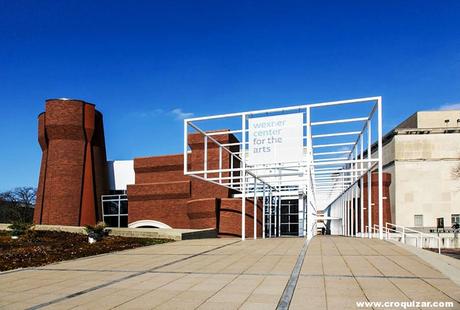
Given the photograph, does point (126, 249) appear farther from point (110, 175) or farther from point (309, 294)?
point (110, 175)

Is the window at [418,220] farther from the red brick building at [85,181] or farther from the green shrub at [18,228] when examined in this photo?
the green shrub at [18,228]

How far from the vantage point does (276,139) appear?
63.4ft

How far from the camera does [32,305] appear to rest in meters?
6.91

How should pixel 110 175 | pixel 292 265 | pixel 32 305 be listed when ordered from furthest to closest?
pixel 110 175, pixel 292 265, pixel 32 305

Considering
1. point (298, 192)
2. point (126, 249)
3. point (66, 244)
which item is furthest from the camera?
point (298, 192)

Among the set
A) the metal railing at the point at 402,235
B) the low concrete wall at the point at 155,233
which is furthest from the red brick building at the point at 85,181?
the low concrete wall at the point at 155,233

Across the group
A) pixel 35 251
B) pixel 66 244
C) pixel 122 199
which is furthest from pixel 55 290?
pixel 122 199

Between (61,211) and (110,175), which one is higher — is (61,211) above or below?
below

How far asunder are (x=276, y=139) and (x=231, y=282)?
457 inches

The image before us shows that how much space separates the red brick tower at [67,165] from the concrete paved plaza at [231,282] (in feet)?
99.2

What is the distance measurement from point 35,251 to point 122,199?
30.1 metres

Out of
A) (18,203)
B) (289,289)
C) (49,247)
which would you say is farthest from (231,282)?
(18,203)

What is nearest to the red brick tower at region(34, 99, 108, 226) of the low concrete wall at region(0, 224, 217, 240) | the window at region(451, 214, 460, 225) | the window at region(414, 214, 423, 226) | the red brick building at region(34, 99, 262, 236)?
the red brick building at region(34, 99, 262, 236)

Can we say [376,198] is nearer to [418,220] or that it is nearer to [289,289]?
[418,220]
